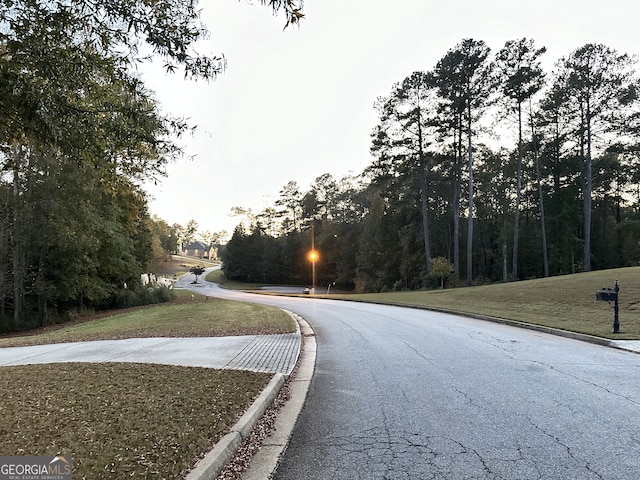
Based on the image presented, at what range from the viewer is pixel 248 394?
504cm

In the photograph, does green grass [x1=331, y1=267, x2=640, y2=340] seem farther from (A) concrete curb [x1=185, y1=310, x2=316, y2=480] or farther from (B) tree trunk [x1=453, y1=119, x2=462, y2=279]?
(B) tree trunk [x1=453, y1=119, x2=462, y2=279]

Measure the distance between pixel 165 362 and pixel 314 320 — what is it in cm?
865

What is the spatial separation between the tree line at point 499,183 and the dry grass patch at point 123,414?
1204 inches

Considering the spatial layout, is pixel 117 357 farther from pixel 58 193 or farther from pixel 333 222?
pixel 333 222

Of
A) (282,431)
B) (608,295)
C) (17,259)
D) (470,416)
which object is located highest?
(17,259)

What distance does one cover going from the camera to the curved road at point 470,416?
3.26m

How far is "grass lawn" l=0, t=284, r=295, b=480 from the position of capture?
3.15 meters

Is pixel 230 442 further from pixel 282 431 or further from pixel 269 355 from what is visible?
pixel 269 355

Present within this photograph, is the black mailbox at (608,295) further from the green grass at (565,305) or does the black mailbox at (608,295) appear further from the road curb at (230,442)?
the road curb at (230,442)

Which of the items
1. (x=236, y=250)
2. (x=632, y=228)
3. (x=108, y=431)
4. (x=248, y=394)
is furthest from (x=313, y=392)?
(x=236, y=250)

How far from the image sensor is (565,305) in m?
16.4

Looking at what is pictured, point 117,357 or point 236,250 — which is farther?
point 236,250

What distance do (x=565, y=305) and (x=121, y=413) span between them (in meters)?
17.2

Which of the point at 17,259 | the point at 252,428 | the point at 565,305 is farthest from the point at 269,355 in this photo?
the point at 17,259
